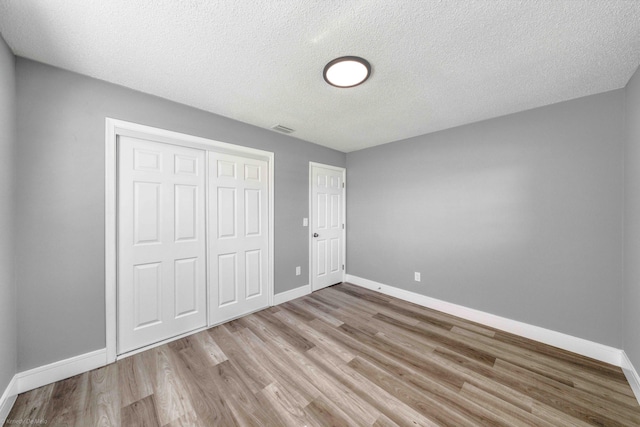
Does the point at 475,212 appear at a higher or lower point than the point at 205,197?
lower

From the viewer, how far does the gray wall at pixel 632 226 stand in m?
1.67

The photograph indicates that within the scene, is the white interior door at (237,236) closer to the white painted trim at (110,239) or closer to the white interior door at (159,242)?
the white interior door at (159,242)

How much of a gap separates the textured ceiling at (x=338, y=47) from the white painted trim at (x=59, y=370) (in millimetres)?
2320

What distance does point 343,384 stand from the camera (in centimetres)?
170

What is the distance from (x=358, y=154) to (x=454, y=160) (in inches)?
62.7

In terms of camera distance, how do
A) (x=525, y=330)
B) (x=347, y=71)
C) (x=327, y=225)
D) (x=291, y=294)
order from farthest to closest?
(x=327, y=225) → (x=291, y=294) → (x=525, y=330) → (x=347, y=71)

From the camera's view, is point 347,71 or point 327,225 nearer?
point 347,71

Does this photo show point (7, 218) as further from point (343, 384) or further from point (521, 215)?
point (521, 215)

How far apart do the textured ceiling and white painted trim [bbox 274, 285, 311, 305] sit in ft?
8.24

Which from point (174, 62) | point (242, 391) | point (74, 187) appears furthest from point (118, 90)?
point (242, 391)

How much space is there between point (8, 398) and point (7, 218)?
119 centimetres

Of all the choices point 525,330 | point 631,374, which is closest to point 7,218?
point 525,330

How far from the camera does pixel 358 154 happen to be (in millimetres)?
4008

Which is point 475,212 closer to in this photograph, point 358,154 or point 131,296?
point 358,154
